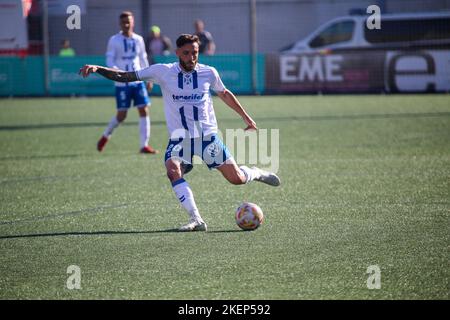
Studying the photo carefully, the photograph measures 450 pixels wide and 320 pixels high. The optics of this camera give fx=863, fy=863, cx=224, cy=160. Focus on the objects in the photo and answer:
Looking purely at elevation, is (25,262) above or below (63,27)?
→ below

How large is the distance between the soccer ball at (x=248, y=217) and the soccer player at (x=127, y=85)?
6609 millimetres

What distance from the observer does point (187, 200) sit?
27.4 feet

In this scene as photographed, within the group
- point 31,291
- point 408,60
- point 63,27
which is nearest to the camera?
point 31,291

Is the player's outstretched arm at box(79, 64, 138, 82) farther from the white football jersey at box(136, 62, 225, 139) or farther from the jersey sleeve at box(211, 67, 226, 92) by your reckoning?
the jersey sleeve at box(211, 67, 226, 92)

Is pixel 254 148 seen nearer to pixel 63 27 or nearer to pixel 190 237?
pixel 190 237

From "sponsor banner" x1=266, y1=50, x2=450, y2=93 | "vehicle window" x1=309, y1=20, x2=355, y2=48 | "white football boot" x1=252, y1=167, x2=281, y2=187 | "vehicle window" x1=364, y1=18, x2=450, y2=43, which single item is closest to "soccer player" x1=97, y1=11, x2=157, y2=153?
"white football boot" x1=252, y1=167, x2=281, y2=187

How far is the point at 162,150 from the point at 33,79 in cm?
1473

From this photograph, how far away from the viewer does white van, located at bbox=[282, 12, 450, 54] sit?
2728cm

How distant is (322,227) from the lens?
27.3 ft

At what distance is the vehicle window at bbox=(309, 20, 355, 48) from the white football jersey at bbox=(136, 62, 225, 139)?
20.2m

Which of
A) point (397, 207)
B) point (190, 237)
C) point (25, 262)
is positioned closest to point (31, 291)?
point (25, 262)

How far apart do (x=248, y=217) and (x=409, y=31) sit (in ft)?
68.2

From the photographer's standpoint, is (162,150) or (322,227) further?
(162,150)

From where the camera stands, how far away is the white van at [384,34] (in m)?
27.3
